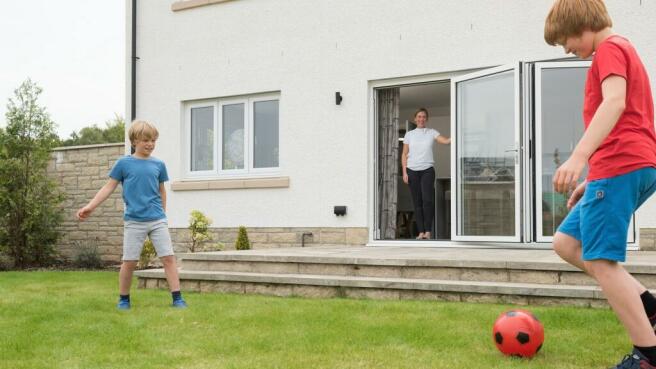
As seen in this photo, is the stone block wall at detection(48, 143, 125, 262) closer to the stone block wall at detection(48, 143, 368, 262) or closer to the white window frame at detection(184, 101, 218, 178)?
the stone block wall at detection(48, 143, 368, 262)

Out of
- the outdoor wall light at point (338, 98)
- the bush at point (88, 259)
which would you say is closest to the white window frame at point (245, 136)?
the outdoor wall light at point (338, 98)

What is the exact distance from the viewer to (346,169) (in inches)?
382

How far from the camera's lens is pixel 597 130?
301 centimetres

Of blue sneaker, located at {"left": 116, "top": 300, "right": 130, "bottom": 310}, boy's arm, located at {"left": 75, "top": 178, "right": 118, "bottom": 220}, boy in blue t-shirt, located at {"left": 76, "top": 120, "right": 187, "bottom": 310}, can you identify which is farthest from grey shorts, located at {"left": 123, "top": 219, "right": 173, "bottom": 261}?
blue sneaker, located at {"left": 116, "top": 300, "right": 130, "bottom": 310}

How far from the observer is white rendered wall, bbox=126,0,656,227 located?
8.70 metres

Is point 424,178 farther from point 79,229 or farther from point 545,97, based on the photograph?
point 79,229

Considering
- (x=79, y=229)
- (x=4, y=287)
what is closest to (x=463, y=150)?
(x=4, y=287)

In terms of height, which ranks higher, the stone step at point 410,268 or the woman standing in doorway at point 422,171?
the woman standing in doorway at point 422,171

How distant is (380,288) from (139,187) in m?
2.19

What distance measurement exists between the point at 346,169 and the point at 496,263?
388 cm

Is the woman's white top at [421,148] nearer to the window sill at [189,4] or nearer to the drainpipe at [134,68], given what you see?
the window sill at [189,4]

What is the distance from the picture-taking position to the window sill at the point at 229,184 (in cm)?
1019

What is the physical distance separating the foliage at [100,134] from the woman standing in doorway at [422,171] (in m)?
36.6

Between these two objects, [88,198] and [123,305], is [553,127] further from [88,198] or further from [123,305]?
[88,198]
